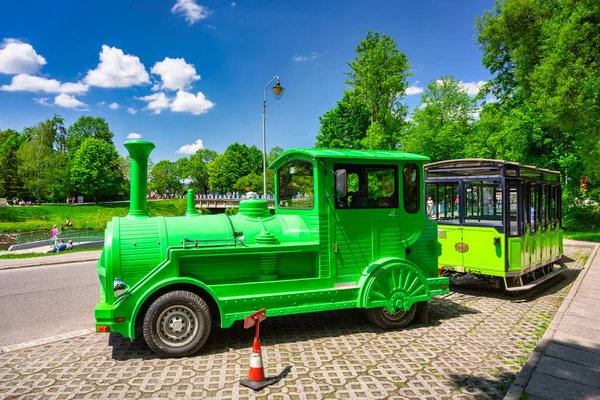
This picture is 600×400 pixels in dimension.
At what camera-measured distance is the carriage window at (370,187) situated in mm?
5742

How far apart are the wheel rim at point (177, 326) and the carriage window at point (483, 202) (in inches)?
257

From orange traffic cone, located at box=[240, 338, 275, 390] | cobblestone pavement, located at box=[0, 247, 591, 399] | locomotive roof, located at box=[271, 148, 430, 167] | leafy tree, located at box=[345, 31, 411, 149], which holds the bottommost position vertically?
cobblestone pavement, located at box=[0, 247, 591, 399]

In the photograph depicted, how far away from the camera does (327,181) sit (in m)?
5.58

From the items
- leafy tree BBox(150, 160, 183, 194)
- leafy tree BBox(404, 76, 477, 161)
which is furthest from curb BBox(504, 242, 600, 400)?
leafy tree BBox(150, 160, 183, 194)

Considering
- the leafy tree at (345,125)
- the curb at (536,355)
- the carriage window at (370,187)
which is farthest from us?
the leafy tree at (345,125)

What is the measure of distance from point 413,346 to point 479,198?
5097 millimetres

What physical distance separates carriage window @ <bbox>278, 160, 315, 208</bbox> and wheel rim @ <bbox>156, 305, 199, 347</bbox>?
91.1 inches

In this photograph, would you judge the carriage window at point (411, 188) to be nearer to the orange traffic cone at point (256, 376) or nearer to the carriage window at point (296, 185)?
the carriage window at point (296, 185)

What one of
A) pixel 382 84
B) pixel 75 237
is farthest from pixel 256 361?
pixel 382 84

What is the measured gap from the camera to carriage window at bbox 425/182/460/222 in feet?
29.1

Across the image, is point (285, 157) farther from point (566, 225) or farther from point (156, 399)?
point (566, 225)

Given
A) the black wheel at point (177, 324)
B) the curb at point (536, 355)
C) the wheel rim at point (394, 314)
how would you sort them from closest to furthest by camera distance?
the curb at point (536, 355) < the black wheel at point (177, 324) < the wheel rim at point (394, 314)

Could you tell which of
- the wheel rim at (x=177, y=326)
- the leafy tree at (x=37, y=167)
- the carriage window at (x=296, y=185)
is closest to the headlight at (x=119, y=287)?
the wheel rim at (x=177, y=326)

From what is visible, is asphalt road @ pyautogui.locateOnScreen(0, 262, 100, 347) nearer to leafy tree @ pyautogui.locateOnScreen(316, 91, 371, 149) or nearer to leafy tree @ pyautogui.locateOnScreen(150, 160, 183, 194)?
leafy tree @ pyautogui.locateOnScreen(316, 91, 371, 149)
